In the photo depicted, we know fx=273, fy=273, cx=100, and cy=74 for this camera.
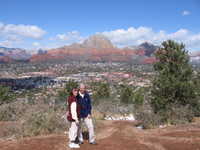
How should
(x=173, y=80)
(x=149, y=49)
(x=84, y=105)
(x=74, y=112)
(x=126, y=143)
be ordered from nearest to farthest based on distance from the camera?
(x=74, y=112) < (x=84, y=105) < (x=126, y=143) < (x=173, y=80) < (x=149, y=49)

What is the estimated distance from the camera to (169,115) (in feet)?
46.7

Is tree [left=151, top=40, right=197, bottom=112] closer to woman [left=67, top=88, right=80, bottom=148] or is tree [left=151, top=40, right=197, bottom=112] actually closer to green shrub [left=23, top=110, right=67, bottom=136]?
green shrub [left=23, top=110, right=67, bottom=136]

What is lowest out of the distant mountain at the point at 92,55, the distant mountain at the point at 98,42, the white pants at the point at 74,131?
the white pants at the point at 74,131

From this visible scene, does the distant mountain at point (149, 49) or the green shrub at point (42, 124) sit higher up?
the distant mountain at point (149, 49)

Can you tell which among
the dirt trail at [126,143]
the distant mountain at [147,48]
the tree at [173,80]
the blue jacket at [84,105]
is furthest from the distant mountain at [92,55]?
the blue jacket at [84,105]

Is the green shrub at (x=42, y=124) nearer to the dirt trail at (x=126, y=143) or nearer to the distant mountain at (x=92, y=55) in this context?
the dirt trail at (x=126, y=143)

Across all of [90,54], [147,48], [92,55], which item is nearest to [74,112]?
[92,55]

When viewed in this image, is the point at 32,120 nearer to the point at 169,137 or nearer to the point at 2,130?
the point at 2,130

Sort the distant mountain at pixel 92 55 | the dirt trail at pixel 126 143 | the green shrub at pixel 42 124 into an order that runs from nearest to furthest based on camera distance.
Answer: the dirt trail at pixel 126 143, the green shrub at pixel 42 124, the distant mountain at pixel 92 55

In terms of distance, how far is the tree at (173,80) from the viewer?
1542 cm

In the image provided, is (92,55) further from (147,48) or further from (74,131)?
(74,131)

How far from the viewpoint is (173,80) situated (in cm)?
1548

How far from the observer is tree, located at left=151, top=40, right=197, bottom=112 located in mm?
15422

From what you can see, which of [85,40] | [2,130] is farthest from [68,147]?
[85,40]
